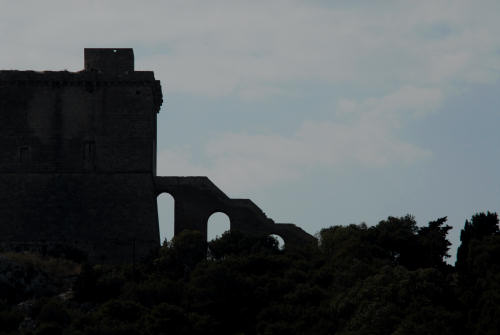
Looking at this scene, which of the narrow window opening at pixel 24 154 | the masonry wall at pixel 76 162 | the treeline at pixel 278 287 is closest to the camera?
the treeline at pixel 278 287

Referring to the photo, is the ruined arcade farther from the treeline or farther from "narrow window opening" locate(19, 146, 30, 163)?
the treeline

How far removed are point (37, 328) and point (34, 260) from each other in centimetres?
834

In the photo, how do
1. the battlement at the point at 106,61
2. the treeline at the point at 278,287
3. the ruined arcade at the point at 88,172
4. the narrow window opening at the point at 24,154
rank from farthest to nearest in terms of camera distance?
the battlement at the point at 106,61, the narrow window opening at the point at 24,154, the ruined arcade at the point at 88,172, the treeline at the point at 278,287

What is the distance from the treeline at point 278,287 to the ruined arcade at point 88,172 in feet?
9.21

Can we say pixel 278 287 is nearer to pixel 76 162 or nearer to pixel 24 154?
pixel 76 162

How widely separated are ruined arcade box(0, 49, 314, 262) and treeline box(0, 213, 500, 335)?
281 centimetres

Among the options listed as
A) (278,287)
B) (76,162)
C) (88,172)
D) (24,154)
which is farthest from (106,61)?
(278,287)

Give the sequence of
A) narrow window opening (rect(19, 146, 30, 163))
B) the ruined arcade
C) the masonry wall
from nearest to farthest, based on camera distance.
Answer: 1. the ruined arcade
2. the masonry wall
3. narrow window opening (rect(19, 146, 30, 163))

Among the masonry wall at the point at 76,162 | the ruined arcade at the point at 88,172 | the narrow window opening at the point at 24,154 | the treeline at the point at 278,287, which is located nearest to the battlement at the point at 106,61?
the ruined arcade at the point at 88,172

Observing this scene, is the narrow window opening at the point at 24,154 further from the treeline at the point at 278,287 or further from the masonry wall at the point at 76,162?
the treeline at the point at 278,287

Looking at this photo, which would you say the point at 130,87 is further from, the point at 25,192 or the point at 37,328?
the point at 37,328

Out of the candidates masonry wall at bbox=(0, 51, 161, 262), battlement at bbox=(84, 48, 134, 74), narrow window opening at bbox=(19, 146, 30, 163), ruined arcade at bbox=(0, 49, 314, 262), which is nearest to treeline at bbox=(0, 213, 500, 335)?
ruined arcade at bbox=(0, 49, 314, 262)

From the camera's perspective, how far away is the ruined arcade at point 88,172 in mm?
79438

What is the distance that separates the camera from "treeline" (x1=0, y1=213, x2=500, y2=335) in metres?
64.4
